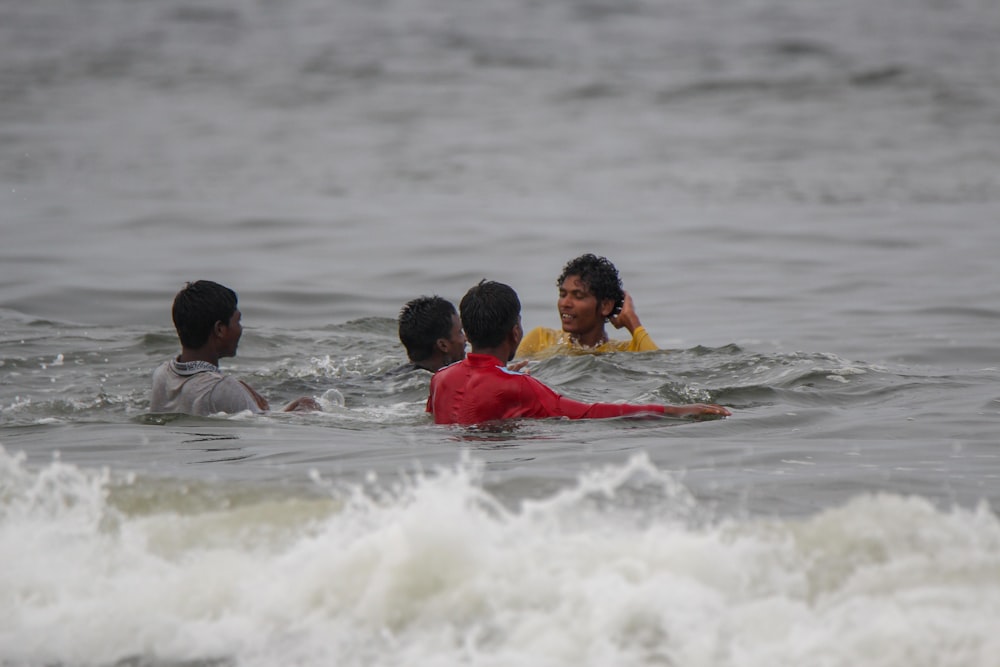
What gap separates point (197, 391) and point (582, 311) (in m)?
3.36

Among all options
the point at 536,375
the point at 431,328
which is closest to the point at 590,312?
the point at 536,375

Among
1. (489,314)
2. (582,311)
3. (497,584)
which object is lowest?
(497,584)

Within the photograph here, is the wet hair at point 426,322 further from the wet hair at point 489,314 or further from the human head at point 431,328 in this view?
the wet hair at point 489,314

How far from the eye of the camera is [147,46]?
47156 mm

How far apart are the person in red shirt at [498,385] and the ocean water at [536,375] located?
0.15 m

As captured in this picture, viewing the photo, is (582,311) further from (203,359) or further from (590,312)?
(203,359)

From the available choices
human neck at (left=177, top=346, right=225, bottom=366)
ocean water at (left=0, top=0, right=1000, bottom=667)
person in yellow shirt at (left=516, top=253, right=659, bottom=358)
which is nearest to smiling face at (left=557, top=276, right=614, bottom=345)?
person in yellow shirt at (left=516, top=253, right=659, bottom=358)

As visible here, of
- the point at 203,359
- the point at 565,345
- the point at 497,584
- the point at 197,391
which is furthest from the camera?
the point at 565,345

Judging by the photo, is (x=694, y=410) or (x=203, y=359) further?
(x=203, y=359)

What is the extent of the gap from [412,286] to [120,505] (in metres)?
10.2

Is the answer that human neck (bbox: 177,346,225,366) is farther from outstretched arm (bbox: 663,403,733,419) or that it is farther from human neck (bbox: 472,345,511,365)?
outstretched arm (bbox: 663,403,733,419)

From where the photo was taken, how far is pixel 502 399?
7523mm

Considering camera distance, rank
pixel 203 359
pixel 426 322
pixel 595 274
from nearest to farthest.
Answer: pixel 203 359 < pixel 426 322 < pixel 595 274

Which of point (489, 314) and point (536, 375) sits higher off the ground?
point (489, 314)
